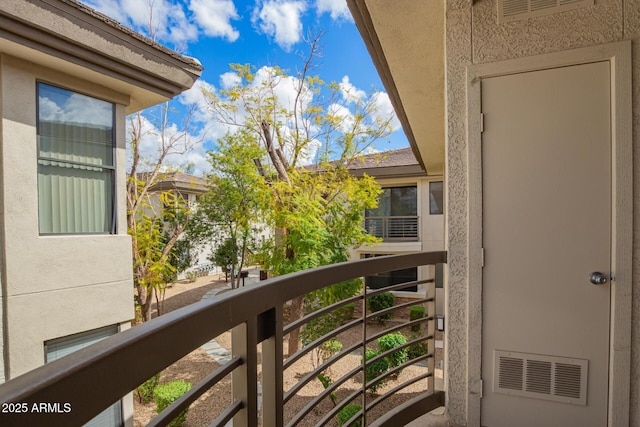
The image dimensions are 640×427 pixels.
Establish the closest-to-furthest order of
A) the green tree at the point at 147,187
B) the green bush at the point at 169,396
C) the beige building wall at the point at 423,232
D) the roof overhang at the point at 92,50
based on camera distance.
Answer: the roof overhang at the point at 92,50
the green bush at the point at 169,396
the green tree at the point at 147,187
the beige building wall at the point at 423,232

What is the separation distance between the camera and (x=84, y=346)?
3.73 meters

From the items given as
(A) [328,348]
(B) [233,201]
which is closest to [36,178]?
(A) [328,348]

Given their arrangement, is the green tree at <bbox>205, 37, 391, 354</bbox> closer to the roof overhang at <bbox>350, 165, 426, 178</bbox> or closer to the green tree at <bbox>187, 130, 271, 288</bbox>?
the green tree at <bbox>187, 130, 271, 288</bbox>

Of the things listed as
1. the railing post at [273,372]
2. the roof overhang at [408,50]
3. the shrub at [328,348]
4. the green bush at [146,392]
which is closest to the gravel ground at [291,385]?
the green bush at [146,392]

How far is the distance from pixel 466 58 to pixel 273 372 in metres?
2.05

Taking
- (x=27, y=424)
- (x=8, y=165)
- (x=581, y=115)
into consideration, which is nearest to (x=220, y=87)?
(x=8, y=165)

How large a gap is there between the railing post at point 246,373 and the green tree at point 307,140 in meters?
5.45

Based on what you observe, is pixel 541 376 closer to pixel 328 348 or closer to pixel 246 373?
pixel 246 373

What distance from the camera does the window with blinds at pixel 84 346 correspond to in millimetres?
3499

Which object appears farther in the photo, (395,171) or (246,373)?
(395,171)

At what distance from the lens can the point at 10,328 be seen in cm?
313

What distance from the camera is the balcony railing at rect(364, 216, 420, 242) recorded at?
10836 millimetres

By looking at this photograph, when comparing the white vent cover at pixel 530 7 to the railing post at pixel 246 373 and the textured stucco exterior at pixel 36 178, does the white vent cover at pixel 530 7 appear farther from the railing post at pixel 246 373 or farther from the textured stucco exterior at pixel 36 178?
the textured stucco exterior at pixel 36 178

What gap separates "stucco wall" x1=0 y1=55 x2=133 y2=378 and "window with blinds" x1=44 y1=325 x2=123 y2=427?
12 centimetres
